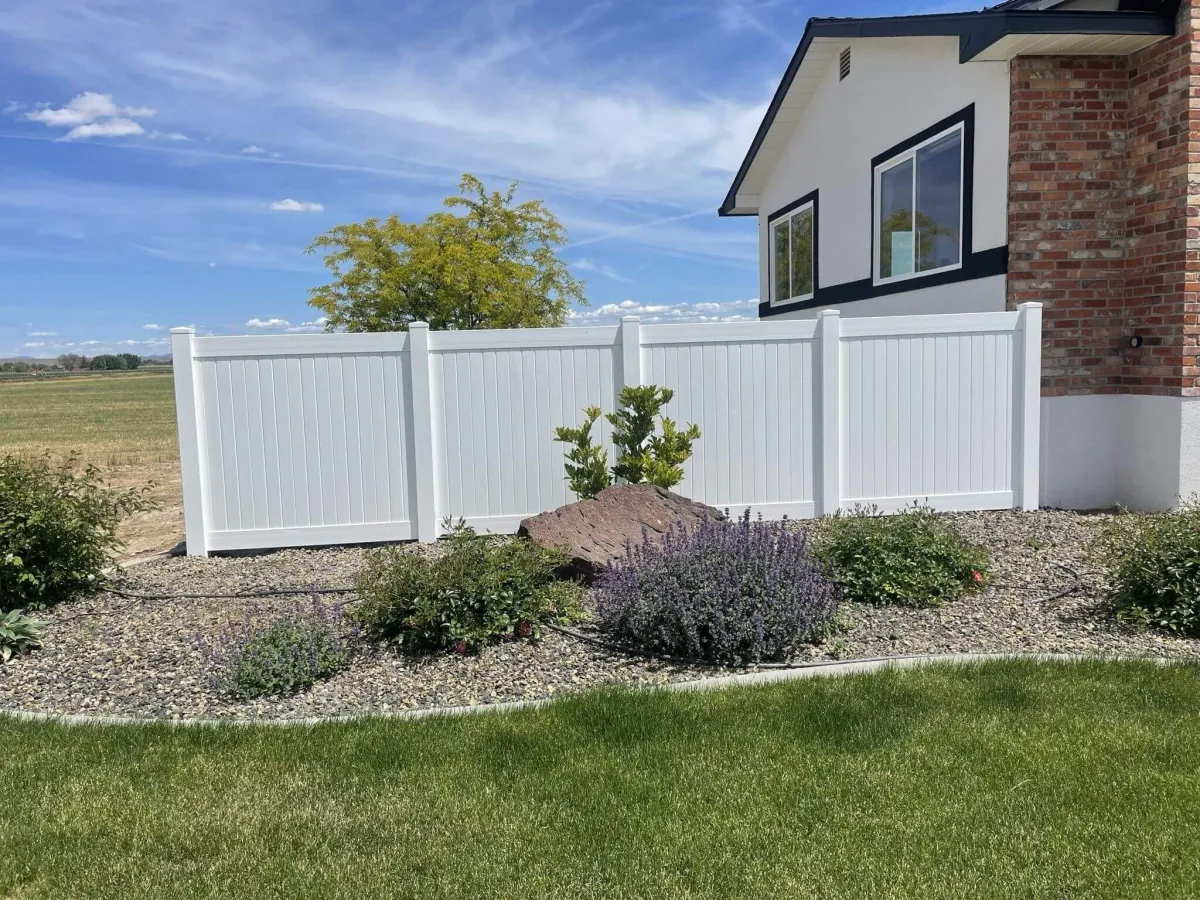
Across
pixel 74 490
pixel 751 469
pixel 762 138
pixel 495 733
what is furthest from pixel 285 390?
pixel 762 138

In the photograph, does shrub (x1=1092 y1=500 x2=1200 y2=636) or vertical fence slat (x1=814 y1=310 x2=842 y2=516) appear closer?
shrub (x1=1092 y1=500 x2=1200 y2=636)

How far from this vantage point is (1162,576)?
5.04 m

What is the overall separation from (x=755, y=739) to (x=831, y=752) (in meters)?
0.31

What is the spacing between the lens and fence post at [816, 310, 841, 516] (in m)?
7.84

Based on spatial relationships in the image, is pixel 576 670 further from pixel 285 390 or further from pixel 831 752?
pixel 285 390

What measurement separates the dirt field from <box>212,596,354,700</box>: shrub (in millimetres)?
3412

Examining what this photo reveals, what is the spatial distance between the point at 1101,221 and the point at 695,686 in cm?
630

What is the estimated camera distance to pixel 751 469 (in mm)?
7969

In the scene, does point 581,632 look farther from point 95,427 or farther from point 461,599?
point 95,427

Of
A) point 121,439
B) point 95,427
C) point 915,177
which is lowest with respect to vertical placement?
point 121,439

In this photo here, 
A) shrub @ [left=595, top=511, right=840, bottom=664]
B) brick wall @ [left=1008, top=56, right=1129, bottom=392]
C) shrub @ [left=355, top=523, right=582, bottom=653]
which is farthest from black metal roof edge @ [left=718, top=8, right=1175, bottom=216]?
shrub @ [left=355, top=523, right=582, bottom=653]

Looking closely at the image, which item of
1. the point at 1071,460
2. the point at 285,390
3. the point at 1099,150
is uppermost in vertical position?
the point at 1099,150

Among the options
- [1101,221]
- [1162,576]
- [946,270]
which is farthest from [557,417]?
[1101,221]

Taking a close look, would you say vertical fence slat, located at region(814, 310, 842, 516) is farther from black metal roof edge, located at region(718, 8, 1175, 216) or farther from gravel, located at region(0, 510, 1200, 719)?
black metal roof edge, located at region(718, 8, 1175, 216)
